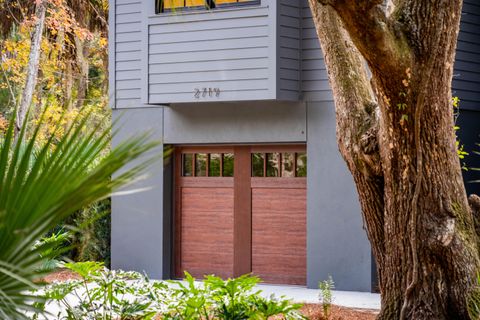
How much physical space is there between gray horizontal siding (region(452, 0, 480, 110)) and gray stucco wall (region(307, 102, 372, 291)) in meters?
2.10

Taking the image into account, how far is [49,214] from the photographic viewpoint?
232 cm

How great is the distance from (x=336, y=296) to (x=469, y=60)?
4358 millimetres

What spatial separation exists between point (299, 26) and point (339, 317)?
17.9 feet

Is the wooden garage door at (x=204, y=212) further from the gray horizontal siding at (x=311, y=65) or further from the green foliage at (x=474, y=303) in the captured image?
the green foliage at (x=474, y=303)

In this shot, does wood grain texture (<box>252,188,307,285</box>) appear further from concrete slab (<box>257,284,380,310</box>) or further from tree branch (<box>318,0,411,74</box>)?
tree branch (<box>318,0,411,74</box>)

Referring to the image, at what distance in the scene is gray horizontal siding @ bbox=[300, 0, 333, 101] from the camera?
13117 millimetres

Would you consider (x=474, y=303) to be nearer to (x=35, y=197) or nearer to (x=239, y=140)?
(x=35, y=197)

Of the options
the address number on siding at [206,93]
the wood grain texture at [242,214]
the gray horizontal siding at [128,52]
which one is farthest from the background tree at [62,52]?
the address number on siding at [206,93]

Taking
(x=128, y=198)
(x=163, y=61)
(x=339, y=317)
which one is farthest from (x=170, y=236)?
(x=339, y=317)

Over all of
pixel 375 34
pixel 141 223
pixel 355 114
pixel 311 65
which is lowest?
pixel 141 223

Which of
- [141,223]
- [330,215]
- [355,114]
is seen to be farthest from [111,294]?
[141,223]

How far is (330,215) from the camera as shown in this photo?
13.1 metres

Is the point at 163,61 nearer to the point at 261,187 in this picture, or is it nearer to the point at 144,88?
the point at 144,88

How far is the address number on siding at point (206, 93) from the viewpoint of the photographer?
13.3 metres
